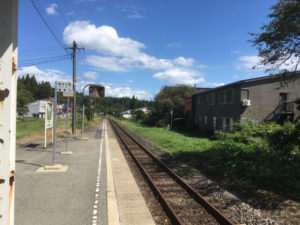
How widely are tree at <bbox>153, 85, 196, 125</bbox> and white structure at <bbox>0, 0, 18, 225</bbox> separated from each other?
3608 centimetres

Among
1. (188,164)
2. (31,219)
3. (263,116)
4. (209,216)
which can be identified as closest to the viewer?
(31,219)

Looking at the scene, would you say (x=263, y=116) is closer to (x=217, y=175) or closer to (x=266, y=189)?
(x=217, y=175)

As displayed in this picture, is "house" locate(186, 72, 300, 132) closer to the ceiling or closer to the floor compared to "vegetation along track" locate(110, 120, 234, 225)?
closer to the ceiling

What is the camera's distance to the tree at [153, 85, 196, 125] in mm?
38469

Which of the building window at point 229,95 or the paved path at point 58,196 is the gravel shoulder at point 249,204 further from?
the building window at point 229,95

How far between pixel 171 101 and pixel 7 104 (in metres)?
37.5

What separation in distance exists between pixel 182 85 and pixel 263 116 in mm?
21682

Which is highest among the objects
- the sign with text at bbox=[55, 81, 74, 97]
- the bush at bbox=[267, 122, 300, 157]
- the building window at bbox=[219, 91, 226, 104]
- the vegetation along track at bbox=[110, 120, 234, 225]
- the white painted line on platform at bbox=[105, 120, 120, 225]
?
the building window at bbox=[219, 91, 226, 104]

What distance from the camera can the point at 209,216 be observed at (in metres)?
4.99

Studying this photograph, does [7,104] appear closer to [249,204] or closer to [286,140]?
[249,204]

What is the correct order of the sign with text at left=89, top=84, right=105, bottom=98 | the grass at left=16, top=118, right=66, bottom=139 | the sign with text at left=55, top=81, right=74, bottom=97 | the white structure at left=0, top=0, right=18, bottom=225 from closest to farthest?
the white structure at left=0, top=0, right=18, bottom=225
the sign with text at left=55, top=81, right=74, bottom=97
the sign with text at left=89, top=84, right=105, bottom=98
the grass at left=16, top=118, right=66, bottom=139

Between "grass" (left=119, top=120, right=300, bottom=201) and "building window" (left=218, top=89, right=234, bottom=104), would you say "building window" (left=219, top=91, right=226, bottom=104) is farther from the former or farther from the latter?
"grass" (left=119, top=120, right=300, bottom=201)

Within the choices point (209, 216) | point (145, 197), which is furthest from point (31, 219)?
point (209, 216)

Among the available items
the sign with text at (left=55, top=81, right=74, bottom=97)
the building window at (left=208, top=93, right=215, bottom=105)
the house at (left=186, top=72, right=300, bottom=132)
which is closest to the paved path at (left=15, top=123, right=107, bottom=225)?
the sign with text at (left=55, top=81, right=74, bottom=97)
